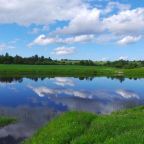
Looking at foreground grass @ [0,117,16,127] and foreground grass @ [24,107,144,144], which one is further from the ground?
foreground grass @ [24,107,144,144]

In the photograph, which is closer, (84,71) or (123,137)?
(123,137)

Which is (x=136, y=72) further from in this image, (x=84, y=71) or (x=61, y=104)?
(x=61, y=104)

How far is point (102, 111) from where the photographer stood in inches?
1841

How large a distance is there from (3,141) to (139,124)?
1038cm

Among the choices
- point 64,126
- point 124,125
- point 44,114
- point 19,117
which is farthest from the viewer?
point 44,114

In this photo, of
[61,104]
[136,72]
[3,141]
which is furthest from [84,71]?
[3,141]

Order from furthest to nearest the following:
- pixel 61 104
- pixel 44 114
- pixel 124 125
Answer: pixel 61 104 < pixel 44 114 < pixel 124 125

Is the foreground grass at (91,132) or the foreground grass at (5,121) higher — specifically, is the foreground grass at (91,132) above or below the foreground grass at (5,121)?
above

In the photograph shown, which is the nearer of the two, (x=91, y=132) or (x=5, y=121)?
(x=91, y=132)

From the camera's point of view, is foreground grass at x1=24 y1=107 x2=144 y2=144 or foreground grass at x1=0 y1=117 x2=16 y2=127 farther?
foreground grass at x1=0 y1=117 x2=16 y2=127

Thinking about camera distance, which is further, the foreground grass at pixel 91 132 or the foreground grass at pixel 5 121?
the foreground grass at pixel 5 121

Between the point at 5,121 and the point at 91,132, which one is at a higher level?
the point at 91,132

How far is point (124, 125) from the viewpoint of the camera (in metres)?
23.6

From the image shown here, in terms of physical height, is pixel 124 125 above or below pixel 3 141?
above
